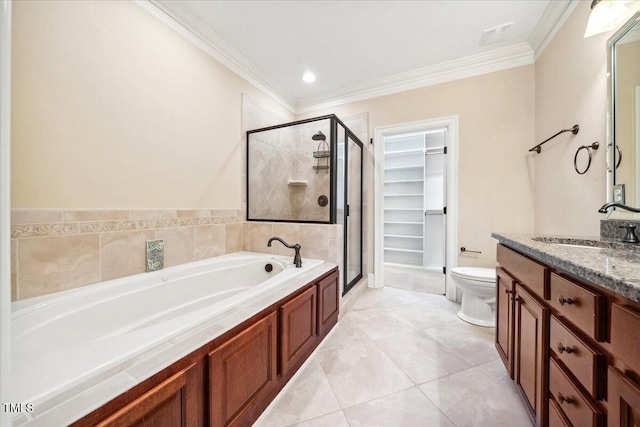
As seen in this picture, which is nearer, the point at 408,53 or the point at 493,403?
the point at 493,403

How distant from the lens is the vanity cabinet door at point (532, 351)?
93 cm

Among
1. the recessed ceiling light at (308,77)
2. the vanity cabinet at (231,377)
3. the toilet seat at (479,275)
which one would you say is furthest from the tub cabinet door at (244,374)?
the recessed ceiling light at (308,77)

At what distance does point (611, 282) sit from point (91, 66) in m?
2.43

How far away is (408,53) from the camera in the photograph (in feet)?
7.84

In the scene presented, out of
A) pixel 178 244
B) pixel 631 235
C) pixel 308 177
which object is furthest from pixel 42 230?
pixel 631 235

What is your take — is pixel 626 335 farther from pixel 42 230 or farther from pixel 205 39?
pixel 205 39

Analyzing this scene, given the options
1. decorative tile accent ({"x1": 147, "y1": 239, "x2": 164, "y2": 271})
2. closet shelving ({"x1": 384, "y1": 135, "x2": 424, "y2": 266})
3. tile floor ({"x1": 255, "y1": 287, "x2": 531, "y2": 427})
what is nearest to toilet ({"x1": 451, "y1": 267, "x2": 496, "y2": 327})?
tile floor ({"x1": 255, "y1": 287, "x2": 531, "y2": 427})

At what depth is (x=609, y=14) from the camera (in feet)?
4.25

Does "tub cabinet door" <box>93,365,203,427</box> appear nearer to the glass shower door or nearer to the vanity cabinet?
the vanity cabinet

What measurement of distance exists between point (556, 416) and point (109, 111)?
262 centimetres

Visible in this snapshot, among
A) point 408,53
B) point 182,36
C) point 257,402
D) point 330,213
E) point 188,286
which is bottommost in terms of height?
point 257,402

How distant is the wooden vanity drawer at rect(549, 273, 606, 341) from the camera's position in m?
0.65

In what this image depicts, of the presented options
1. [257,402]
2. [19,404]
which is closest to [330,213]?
[257,402]

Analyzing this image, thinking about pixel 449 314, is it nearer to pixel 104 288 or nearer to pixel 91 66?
pixel 104 288
